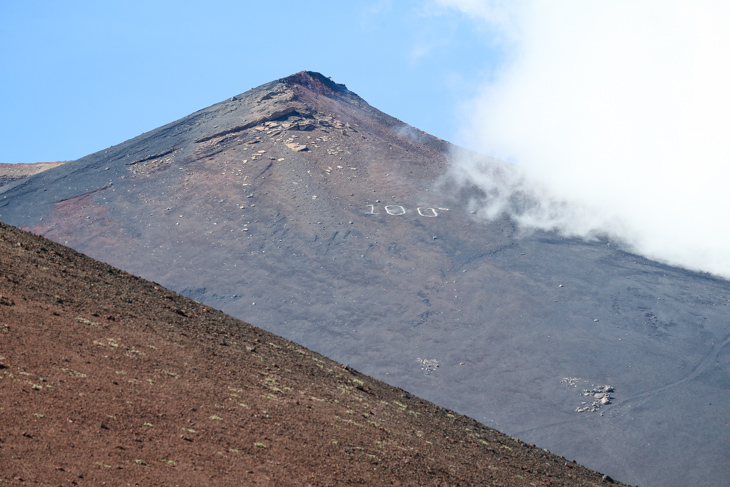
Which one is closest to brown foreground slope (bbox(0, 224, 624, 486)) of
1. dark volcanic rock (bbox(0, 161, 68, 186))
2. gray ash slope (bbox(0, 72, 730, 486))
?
gray ash slope (bbox(0, 72, 730, 486))

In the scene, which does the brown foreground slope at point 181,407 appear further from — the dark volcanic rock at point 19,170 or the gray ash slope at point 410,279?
the dark volcanic rock at point 19,170

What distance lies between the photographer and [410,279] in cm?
3953

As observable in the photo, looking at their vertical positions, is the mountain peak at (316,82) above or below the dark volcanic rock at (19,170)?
above

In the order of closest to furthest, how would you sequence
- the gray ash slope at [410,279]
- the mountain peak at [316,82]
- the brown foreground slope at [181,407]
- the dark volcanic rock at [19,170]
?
the brown foreground slope at [181,407] < the gray ash slope at [410,279] < the mountain peak at [316,82] < the dark volcanic rock at [19,170]

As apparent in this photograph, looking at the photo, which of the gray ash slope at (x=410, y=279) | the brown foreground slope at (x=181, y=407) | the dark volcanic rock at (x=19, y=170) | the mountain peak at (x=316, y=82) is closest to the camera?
the brown foreground slope at (x=181, y=407)

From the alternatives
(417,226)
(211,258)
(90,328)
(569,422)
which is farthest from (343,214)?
(90,328)

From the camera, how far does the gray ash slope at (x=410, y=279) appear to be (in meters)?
30.5

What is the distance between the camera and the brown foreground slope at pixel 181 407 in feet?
31.3

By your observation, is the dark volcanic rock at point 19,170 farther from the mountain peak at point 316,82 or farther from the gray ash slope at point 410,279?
the mountain peak at point 316,82

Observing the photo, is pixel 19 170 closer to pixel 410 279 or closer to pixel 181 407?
pixel 410 279

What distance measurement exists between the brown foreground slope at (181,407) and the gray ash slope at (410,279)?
12962 millimetres

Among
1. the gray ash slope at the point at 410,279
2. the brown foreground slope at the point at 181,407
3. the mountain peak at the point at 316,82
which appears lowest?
the brown foreground slope at the point at 181,407

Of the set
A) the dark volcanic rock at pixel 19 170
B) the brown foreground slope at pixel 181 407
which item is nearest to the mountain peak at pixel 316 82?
the dark volcanic rock at pixel 19 170

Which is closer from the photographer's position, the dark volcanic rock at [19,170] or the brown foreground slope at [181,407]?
the brown foreground slope at [181,407]
